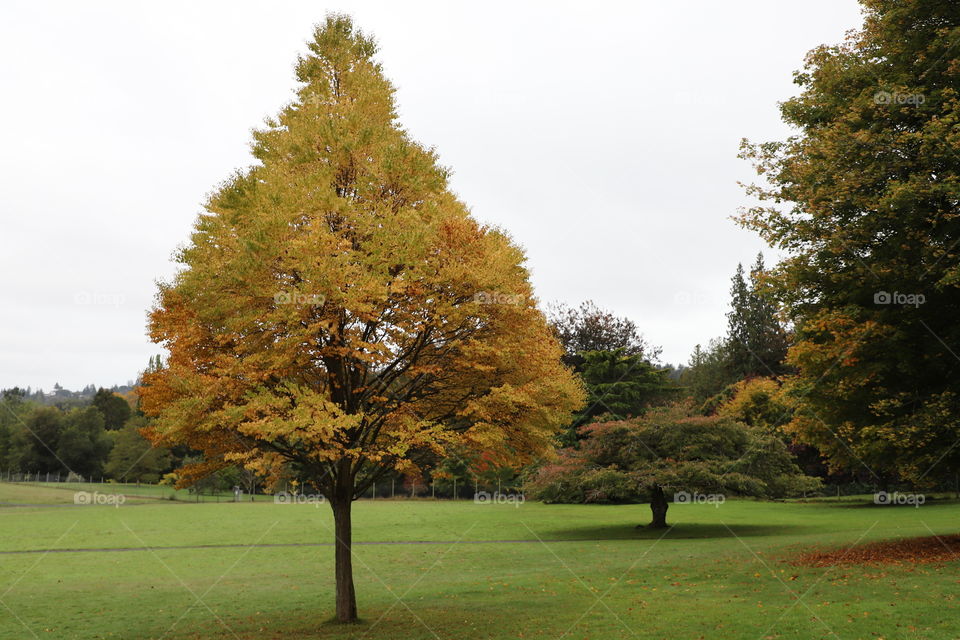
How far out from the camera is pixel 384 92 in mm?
15414

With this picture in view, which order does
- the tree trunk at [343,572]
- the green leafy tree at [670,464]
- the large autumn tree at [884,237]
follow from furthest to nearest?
the green leafy tree at [670,464] → the large autumn tree at [884,237] → the tree trunk at [343,572]

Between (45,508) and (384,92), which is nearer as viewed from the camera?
(384,92)

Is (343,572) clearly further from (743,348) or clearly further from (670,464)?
(743,348)

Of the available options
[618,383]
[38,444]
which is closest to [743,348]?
[618,383]

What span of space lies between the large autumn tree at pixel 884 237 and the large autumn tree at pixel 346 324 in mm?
7875

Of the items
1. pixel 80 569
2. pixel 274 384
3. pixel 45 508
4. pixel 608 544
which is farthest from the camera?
pixel 45 508

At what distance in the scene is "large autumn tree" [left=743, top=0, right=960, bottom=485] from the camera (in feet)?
52.7

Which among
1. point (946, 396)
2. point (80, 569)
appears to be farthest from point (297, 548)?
point (946, 396)

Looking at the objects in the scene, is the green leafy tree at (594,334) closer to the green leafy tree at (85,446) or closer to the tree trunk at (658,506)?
the tree trunk at (658,506)

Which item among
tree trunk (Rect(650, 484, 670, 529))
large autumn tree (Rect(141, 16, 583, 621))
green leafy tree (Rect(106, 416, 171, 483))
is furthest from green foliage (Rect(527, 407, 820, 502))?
green leafy tree (Rect(106, 416, 171, 483))

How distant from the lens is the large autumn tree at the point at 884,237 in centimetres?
1608

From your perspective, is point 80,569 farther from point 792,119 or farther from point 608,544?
point 792,119

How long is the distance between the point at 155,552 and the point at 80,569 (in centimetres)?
493

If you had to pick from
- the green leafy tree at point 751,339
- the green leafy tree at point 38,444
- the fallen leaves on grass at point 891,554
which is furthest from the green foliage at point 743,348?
the green leafy tree at point 38,444
